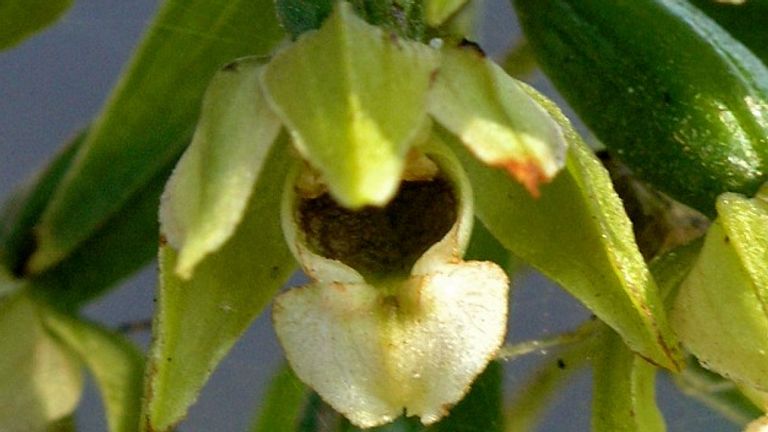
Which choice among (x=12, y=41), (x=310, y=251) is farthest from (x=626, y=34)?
(x=12, y=41)

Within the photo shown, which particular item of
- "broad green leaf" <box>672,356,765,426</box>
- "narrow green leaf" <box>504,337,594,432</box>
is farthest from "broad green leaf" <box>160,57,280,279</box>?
"narrow green leaf" <box>504,337,594,432</box>

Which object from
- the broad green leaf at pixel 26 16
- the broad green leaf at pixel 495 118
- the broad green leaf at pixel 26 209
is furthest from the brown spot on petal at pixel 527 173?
the broad green leaf at pixel 26 209

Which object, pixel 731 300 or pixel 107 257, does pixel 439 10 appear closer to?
pixel 731 300

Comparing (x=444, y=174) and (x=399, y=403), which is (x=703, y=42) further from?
(x=399, y=403)

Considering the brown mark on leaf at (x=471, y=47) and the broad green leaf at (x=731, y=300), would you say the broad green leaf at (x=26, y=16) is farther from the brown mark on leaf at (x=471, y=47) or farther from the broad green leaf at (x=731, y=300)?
the broad green leaf at (x=731, y=300)

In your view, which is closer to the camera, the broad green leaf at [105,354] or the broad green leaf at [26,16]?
the broad green leaf at [26,16]
